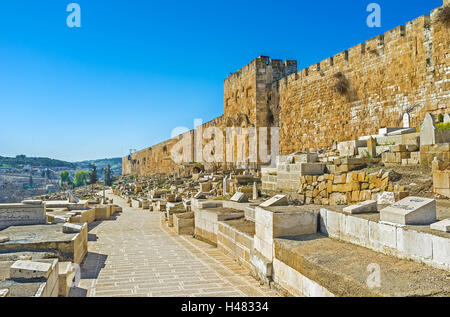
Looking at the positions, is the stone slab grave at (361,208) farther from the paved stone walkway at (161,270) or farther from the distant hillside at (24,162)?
the distant hillside at (24,162)

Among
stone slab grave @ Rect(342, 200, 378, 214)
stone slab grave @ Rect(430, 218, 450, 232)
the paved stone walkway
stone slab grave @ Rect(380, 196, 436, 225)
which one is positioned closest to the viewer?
stone slab grave @ Rect(430, 218, 450, 232)

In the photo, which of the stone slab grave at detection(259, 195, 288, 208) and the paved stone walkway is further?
the stone slab grave at detection(259, 195, 288, 208)

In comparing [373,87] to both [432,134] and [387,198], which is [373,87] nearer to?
[432,134]

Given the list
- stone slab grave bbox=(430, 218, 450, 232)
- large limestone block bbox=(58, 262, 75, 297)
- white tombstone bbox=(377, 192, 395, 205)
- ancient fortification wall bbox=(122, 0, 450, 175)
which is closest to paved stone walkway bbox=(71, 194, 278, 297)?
large limestone block bbox=(58, 262, 75, 297)

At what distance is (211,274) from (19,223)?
510 cm

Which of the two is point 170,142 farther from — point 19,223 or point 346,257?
point 346,257

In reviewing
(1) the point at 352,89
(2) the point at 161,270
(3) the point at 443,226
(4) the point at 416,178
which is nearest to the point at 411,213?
(3) the point at 443,226

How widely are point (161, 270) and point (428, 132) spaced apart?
20.8 feet

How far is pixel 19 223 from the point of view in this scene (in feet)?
27.3

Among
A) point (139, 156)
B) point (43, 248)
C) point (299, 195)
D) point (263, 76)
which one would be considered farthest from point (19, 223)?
point (139, 156)

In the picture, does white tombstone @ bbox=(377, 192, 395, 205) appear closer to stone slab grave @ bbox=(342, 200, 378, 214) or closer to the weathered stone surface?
stone slab grave @ bbox=(342, 200, 378, 214)

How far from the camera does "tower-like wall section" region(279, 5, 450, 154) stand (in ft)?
37.2

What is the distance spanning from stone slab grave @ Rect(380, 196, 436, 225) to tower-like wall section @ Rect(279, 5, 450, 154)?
8468 mm

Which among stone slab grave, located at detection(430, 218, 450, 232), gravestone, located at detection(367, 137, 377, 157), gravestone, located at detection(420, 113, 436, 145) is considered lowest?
stone slab grave, located at detection(430, 218, 450, 232)
